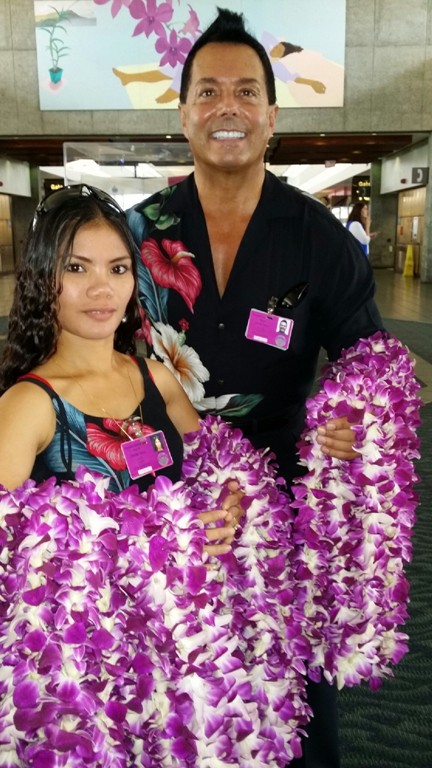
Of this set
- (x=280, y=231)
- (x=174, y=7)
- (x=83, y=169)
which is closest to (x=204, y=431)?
(x=280, y=231)

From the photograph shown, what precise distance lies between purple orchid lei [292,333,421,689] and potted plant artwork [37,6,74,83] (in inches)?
599

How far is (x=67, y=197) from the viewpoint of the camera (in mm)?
1583

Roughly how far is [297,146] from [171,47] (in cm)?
481

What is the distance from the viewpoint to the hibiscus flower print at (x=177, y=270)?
207 cm

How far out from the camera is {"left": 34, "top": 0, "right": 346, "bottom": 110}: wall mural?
14.5m

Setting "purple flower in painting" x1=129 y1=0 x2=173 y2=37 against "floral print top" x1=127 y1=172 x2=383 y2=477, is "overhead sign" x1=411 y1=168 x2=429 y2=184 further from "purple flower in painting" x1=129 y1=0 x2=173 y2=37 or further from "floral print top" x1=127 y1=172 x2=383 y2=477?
"floral print top" x1=127 y1=172 x2=383 y2=477

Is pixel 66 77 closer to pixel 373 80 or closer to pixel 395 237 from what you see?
pixel 373 80

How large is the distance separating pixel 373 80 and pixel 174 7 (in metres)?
4.43

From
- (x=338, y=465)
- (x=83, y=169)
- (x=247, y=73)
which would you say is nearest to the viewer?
(x=338, y=465)

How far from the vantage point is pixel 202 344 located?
2068mm

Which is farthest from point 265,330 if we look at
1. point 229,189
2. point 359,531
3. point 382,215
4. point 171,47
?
point 382,215

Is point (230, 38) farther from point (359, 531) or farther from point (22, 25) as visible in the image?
point (22, 25)

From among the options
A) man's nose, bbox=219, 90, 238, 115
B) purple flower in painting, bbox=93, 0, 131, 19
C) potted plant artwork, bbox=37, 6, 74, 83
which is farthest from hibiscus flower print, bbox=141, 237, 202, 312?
potted plant artwork, bbox=37, 6, 74, 83

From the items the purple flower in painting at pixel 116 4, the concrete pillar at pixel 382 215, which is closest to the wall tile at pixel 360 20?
the purple flower in painting at pixel 116 4
